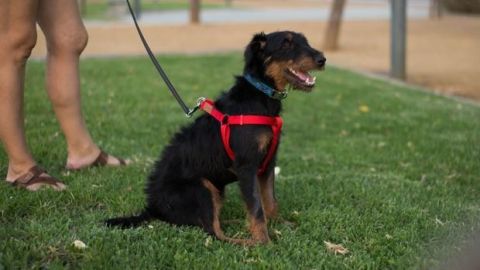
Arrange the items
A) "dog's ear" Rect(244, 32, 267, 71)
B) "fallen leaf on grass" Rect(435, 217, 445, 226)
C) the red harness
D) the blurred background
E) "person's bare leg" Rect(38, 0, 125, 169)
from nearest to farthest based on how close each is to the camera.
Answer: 1. the red harness
2. "dog's ear" Rect(244, 32, 267, 71)
3. "fallen leaf on grass" Rect(435, 217, 445, 226)
4. "person's bare leg" Rect(38, 0, 125, 169)
5. the blurred background

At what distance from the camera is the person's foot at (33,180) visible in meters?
4.39

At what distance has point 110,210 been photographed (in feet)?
13.6

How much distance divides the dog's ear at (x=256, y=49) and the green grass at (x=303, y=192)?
3.39 ft

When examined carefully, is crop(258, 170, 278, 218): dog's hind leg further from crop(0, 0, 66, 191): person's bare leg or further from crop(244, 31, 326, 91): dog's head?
crop(0, 0, 66, 191): person's bare leg

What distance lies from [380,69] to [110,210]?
10.5 metres

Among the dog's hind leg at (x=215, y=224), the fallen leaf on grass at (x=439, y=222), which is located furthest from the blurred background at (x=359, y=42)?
the dog's hind leg at (x=215, y=224)

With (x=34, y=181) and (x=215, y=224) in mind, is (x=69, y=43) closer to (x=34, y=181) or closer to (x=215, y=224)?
(x=34, y=181)

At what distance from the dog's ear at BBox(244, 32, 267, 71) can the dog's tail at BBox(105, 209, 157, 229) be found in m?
1.11

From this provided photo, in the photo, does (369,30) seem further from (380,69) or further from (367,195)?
(367,195)

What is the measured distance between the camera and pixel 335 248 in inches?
142

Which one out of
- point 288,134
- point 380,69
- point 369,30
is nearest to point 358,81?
point 380,69

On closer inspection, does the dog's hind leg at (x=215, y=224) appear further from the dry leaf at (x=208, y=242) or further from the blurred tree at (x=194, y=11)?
the blurred tree at (x=194, y=11)

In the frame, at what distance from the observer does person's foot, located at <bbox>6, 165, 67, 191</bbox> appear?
4.39 metres

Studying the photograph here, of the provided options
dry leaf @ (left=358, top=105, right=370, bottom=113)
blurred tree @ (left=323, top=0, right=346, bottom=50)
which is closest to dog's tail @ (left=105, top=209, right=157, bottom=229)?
dry leaf @ (left=358, top=105, right=370, bottom=113)
